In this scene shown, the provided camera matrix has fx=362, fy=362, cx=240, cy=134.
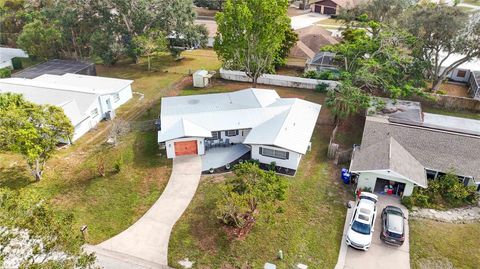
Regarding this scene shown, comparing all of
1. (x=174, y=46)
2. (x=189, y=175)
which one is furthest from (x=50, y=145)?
(x=174, y=46)

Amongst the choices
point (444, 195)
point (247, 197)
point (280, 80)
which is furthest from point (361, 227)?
point (280, 80)

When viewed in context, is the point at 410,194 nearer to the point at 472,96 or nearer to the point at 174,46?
the point at 472,96

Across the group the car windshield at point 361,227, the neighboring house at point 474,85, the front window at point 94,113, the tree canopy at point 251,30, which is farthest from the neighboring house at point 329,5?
the car windshield at point 361,227

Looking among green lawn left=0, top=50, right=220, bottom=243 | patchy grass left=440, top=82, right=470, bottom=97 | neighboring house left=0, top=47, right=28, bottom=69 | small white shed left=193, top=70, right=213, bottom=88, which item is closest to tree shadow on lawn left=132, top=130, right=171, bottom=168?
green lawn left=0, top=50, right=220, bottom=243

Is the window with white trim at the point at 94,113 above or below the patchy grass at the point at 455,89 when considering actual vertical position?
below

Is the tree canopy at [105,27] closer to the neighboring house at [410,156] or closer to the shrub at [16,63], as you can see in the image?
the shrub at [16,63]

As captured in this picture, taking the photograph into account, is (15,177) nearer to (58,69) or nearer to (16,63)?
(58,69)
